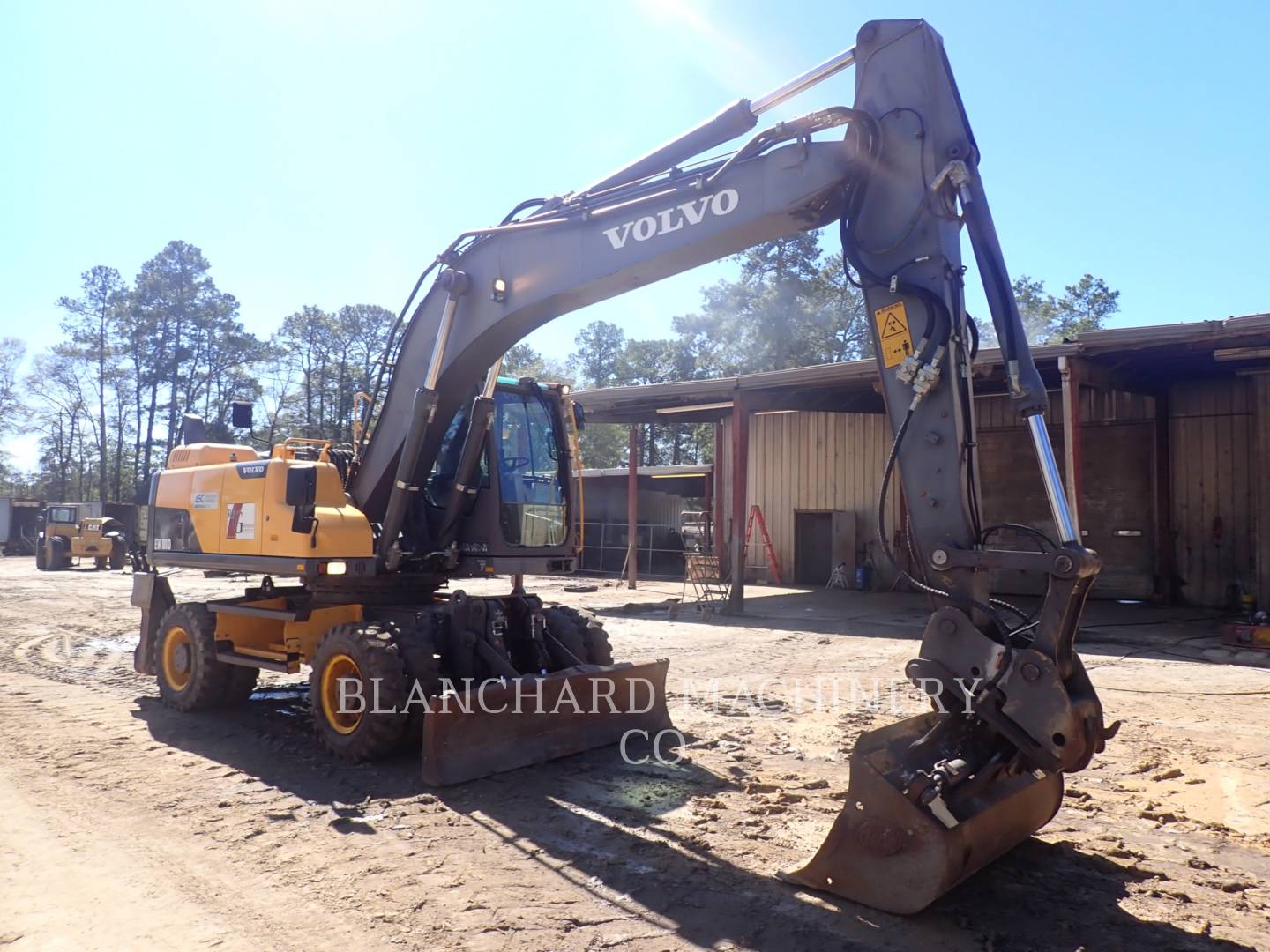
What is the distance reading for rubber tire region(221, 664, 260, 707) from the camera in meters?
8.24

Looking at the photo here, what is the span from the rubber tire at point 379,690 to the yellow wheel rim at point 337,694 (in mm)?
52

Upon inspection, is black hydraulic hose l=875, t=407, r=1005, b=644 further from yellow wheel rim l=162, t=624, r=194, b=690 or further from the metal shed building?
the metal shed building

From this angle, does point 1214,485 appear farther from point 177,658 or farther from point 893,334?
point 177,658

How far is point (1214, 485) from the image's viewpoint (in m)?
15.8

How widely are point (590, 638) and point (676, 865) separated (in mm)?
2984

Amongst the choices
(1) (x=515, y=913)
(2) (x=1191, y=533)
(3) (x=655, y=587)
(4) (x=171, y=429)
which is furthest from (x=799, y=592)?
(4) (x=171, y=429)

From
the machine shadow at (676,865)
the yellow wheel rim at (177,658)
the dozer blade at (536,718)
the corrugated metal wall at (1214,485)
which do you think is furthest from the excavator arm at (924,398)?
the corrugated metal wall at (1214,485)

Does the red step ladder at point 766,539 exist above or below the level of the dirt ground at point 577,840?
above

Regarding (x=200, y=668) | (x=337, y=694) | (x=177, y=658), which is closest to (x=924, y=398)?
(x=337, y=694)

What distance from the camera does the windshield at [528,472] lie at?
729cm

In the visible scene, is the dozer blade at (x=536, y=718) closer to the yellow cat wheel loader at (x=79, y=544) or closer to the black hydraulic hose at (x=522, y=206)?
the black hydraulic hose at (x=522, y=206)

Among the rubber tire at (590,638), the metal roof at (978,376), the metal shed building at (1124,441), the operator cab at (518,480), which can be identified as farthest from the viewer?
the metal shed building at (1124,441)

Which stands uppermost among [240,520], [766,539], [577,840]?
[240,520]

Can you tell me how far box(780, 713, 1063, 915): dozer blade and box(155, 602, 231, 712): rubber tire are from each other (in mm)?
5591
